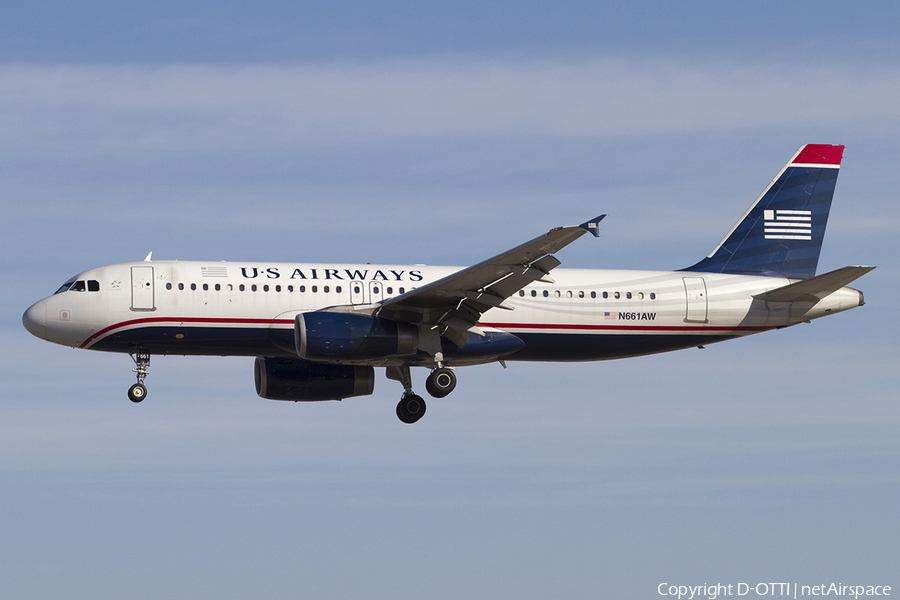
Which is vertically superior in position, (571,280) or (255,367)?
(571,280)

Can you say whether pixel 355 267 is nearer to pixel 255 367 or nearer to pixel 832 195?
pixel 255 367

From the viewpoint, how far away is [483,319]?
35938 mm

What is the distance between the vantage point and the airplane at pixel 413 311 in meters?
33.5

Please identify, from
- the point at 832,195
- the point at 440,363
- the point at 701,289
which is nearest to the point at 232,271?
the point at 440,363

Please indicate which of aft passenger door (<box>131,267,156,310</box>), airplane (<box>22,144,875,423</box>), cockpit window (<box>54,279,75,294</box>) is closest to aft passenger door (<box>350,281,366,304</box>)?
airplane (<box>22,144,875,423</box>)

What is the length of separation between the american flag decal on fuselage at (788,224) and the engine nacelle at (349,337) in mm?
13801

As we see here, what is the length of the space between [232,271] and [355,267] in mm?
3636

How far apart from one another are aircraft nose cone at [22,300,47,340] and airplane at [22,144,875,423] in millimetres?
40

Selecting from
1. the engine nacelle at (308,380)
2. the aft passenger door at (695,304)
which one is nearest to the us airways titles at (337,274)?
the engine nacelle at (308,380)

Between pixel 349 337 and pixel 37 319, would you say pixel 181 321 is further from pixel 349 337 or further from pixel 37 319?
pixel 349 337

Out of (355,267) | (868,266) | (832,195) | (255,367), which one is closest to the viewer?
(868,266)

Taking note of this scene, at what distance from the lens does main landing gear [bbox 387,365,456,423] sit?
116 feet

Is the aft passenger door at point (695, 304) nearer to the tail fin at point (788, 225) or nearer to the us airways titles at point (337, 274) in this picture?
the tail fin at point (788, 225)

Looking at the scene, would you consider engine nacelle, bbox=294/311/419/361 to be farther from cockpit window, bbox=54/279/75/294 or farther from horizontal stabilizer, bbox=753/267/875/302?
horizontal stabilizer, bbox=753/267/875/302
